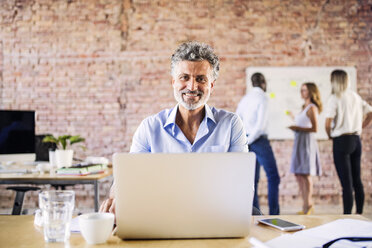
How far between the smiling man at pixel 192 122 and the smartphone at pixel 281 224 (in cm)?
62

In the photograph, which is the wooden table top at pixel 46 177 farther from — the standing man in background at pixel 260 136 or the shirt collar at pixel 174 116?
the standing man in background at pixel 260 136


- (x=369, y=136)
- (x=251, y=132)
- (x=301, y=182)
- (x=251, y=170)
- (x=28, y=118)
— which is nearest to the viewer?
(x=251, y=170)

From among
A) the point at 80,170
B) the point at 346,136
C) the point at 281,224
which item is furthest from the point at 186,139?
the point at 346,136

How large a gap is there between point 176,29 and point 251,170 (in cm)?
380

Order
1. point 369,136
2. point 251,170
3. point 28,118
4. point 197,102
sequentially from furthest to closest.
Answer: point 369,136
point 28,118
point 197,102
point 251,170

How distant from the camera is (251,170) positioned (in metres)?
0.99

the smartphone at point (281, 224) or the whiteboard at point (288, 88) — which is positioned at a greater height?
the whiteboard at point (288, 88)

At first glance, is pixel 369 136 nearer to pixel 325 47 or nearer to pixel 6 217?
pixel 325 47

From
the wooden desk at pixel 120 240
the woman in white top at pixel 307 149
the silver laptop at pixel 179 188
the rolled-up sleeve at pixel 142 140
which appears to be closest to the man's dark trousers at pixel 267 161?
the woman in white top at pixel 307 149

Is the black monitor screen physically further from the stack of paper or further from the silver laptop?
the silver laptop

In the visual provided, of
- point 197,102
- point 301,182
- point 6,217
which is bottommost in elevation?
point 301,182

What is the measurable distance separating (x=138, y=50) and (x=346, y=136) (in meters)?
2.63

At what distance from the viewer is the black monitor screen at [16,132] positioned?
9.70 ft

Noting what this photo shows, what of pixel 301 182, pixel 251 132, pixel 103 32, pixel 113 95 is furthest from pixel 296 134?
pixel 103 32
